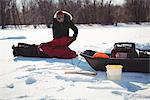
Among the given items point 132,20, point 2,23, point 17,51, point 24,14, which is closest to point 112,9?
point 132,20

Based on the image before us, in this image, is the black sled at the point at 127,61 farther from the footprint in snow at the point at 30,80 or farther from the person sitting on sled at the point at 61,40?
the person sitting on sled at the point at 61,40

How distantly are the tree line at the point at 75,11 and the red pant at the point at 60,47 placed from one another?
105 feet

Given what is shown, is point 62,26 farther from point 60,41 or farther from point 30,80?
point 30,80

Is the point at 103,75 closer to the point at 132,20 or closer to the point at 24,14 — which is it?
the point at 132,20

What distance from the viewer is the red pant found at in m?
7.64

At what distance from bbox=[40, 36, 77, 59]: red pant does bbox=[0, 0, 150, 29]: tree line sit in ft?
105

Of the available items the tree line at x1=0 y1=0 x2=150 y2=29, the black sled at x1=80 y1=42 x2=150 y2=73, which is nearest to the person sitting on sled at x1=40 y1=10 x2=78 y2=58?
the black sled at x1=80 y1=42 x2=150 y2=73

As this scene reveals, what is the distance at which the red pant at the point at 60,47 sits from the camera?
764 centimetres

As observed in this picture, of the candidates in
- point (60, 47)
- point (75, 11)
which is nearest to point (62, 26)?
point (60, 47)

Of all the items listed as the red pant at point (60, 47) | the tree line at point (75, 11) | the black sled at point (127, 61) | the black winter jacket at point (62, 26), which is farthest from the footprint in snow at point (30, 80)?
the tree line at point (75, 11)

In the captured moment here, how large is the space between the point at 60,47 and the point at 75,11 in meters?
36.7

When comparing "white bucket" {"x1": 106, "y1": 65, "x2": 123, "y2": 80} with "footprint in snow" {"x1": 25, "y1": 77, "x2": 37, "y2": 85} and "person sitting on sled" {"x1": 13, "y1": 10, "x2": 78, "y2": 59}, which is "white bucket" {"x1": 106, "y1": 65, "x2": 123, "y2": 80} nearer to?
"footprint in snow" {"x1": 25, "y1": 77, "x2": 37, "y2": 85}

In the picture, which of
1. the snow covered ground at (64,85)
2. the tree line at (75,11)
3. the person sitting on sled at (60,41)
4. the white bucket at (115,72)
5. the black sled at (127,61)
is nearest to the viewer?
the snow covered ground at (64,85)

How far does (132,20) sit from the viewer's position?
40875 millimetres
